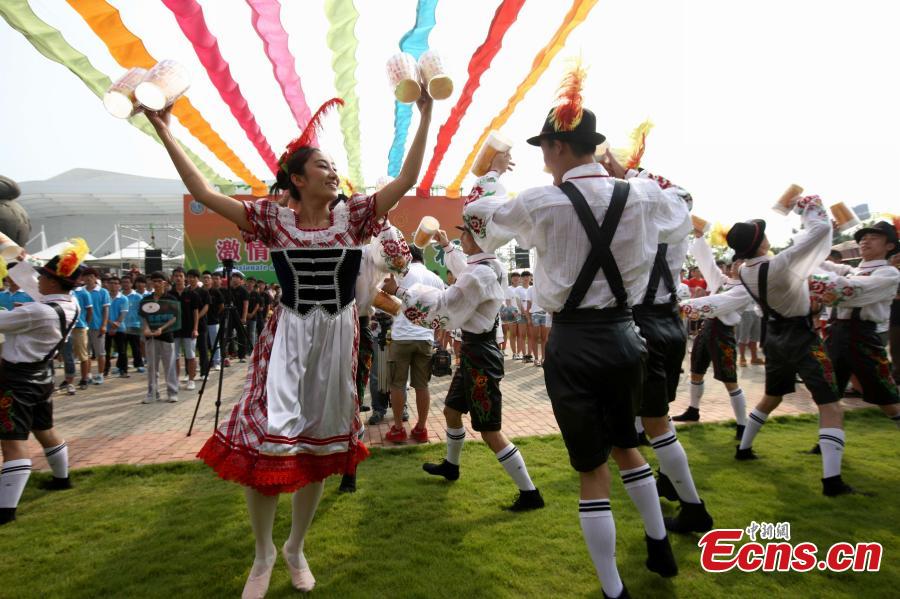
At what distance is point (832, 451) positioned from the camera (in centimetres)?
367

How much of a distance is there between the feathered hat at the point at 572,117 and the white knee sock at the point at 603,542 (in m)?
1.70

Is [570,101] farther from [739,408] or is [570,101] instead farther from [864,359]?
[739,408]

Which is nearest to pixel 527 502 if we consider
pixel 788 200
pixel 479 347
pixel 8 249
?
pixel 479 347

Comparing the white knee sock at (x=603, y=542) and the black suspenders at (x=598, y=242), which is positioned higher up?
the black suspenders at (x=598, y=242)

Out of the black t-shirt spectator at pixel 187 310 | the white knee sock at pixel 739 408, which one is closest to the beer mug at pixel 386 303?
the white knee sock at pixel 739 408

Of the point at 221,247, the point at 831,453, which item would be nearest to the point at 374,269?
the point at 831,453

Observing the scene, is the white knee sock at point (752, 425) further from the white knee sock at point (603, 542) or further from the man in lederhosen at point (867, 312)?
the white knee sock at point (603, 542)

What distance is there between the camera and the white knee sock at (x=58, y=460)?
4105 millimetres

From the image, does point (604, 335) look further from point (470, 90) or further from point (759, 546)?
point (470, 90)

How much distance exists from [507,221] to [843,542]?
2723 mm

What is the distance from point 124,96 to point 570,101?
2059 millimetres

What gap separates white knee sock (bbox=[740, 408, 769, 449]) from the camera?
4391 millimetres

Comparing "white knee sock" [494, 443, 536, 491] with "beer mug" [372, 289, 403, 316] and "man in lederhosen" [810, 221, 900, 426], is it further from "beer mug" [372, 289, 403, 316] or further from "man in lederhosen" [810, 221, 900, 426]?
"man in lederhosen" [810, 221, 900, 426]

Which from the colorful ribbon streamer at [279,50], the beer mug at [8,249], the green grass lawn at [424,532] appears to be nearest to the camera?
the green grass lawn at [424,532]
